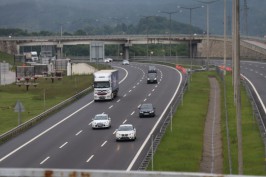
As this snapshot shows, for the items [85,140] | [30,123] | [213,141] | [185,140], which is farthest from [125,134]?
[30,123]

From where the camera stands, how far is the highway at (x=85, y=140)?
161ft

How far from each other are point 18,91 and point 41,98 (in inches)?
550

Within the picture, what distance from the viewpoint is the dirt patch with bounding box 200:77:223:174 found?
4844 cm

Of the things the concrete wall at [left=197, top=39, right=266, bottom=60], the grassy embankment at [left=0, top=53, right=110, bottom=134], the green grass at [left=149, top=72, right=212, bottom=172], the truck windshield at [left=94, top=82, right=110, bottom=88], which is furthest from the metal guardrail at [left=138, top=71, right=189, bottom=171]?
the concrete wall at [left=197, top=39, right=266, bottom=60]

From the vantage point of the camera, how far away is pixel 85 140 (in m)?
59.5

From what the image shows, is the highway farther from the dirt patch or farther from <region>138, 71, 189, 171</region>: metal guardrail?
the dirt patch

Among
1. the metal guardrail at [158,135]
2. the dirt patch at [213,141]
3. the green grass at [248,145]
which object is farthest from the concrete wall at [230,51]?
the green grass at [248,145]

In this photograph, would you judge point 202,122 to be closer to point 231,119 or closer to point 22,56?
point 231,119

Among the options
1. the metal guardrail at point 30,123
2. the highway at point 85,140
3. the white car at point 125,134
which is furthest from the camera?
the metal guardrail at point 30,123

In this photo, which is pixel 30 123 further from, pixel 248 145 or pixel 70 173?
pixel 70 173

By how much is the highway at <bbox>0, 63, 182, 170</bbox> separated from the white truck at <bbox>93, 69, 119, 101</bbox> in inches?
33.6

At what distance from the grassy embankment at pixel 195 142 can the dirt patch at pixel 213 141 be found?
18.3 inches

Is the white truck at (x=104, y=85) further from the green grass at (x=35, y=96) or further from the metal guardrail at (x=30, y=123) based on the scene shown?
the green grass at (x=35, y=96)

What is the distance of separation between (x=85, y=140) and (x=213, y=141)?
34.9ft
